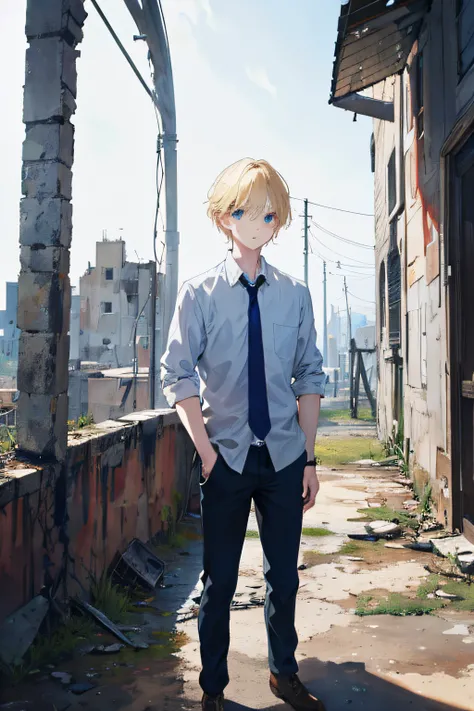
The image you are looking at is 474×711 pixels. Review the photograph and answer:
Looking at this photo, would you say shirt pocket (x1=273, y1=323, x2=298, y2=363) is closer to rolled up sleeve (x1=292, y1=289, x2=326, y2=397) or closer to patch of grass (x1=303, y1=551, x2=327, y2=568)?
rolled up sleeve (x1=292, y1=289, x2=326, y2=397)

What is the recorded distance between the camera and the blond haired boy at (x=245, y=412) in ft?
8.66

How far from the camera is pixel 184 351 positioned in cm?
266

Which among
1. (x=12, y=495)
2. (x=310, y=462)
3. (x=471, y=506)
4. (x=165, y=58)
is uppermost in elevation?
(x=165, y=58)

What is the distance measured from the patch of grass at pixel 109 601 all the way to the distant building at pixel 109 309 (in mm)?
43227

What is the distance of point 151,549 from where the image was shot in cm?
538

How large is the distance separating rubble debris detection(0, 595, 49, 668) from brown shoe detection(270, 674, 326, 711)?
1191 mm

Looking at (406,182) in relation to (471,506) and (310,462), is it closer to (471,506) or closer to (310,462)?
(471,506)

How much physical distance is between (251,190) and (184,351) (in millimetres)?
675

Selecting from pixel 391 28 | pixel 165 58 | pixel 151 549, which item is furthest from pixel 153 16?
pixel 151 549

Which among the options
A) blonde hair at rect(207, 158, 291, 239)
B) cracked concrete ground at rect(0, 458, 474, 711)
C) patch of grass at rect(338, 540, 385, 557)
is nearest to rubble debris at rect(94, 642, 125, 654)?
cracked concrete ground at rect(0, 458, 474, 711)

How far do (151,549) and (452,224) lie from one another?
3.55 m

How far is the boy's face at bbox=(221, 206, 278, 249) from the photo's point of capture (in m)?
2.75

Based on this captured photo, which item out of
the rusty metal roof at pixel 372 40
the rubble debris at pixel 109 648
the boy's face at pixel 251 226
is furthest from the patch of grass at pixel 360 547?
the rusty metal roof at pixel 372 40

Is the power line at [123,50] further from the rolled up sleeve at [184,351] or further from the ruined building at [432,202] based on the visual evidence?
the rolled up sleeve at [184,351]
